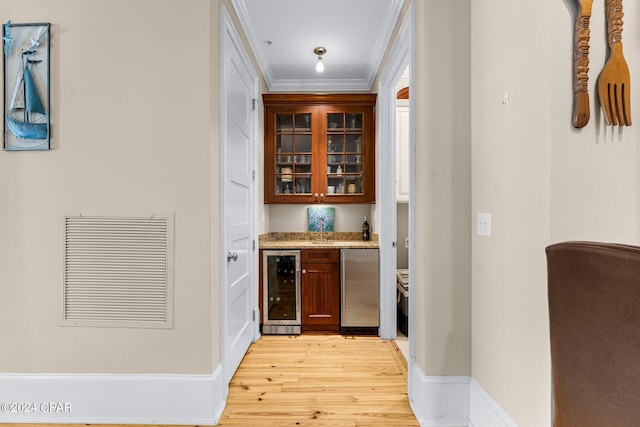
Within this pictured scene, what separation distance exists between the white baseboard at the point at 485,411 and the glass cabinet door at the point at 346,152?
92.1 inches

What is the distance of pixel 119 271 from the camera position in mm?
1923

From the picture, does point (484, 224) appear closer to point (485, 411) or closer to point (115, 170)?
point (485, 411)

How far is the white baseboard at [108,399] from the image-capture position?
1889 millimetres

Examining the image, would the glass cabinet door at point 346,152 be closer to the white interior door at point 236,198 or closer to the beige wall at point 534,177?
the white interior door at point 236,198

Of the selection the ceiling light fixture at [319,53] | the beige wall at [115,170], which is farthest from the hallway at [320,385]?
the ceiling light fixture at [319,53]

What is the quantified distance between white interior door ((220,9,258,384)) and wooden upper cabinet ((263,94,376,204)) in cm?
62

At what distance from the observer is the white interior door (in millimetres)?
2129

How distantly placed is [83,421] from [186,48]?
7.04ft

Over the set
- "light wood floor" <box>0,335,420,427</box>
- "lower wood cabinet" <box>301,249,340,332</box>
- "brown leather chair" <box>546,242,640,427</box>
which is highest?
Result: "brown leather chair" <box>546,242,640,427</box>

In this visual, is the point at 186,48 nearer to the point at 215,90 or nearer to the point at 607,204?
the point at 215,90

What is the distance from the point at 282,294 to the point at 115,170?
1925 millimetres

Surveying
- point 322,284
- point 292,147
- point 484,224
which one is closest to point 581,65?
point 484,224

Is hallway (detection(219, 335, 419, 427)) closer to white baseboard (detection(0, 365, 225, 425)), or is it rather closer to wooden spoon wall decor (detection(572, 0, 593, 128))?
white baseboard (detection(0, 365, 225, 425))

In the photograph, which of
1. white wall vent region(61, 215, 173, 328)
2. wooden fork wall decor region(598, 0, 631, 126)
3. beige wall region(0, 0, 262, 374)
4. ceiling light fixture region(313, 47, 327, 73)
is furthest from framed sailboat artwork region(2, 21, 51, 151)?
wooden fork wall decor region(598, 0, 631, 126)
